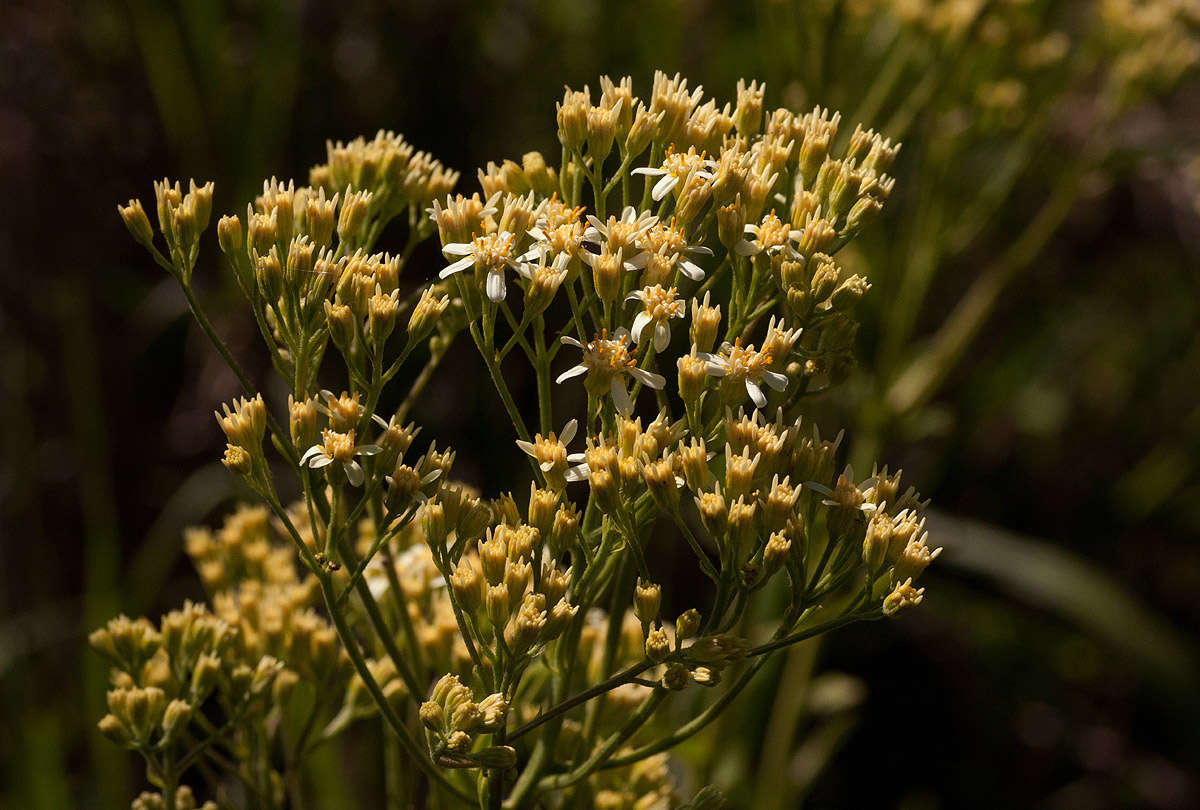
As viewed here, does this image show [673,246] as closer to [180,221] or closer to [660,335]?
[660,335]

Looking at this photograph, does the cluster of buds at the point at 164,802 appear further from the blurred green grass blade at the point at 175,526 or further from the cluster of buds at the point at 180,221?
the blurred green grass blade at the point at 175,526

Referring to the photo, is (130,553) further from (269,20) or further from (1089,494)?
(1089,494)

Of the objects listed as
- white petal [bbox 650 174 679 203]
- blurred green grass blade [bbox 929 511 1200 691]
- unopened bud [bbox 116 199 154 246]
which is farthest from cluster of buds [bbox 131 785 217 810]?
blurred green grass blade [bbox 929 511 1200 691]

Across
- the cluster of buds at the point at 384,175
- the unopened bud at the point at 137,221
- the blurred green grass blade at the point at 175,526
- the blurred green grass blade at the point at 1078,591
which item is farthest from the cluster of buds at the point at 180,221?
the blurred green grass blade at the point at 1078,591

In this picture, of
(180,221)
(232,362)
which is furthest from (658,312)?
(180,221)

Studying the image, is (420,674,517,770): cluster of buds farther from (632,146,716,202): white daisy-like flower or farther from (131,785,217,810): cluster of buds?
(632,146,716,202): white daisy-like flower

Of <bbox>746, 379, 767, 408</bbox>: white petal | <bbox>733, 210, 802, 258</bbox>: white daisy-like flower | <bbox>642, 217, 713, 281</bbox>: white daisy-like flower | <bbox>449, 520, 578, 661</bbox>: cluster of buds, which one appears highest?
<bbox>642, 217, 713, 281</bbox>: white daisy-like flower
